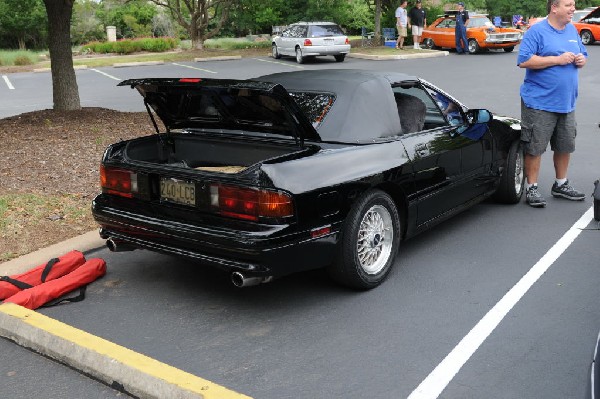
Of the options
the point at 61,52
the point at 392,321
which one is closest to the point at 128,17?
the point at 61,52

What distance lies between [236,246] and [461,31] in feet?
85.5

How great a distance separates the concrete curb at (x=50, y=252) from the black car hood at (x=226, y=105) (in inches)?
49.6

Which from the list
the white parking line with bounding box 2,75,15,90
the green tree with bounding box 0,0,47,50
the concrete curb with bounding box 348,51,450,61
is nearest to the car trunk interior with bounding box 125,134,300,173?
the white parking line with bounding box 2,75,15,90

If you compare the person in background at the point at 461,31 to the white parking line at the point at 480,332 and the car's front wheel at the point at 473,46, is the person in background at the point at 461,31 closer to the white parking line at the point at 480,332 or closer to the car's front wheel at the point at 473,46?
the car's front wheel at the point at 473,46

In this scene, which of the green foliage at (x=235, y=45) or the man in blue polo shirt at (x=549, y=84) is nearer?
the man in blue polo shirt at (x=549, y=84)

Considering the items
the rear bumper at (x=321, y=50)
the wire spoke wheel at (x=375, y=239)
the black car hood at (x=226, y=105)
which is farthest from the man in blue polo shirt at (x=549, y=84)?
the rear bumper at (x=321, y=50)

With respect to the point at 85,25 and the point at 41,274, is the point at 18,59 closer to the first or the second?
the point at 85,25

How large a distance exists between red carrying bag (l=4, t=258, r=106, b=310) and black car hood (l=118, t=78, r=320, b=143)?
1.20 meters

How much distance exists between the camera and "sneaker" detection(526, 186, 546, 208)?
684 centimetres

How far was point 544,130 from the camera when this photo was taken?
6668 millimetres

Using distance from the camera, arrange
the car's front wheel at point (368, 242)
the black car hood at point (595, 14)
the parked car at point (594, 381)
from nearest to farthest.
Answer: the parked car at point (594, 381), the car's front wheel at point (368, 242), the black car hood at point (595, 14)

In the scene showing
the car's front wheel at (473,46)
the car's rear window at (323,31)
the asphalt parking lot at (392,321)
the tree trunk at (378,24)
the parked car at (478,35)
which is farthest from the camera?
the tree trunk at (378,24)

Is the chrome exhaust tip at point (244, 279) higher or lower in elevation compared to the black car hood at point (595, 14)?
lower

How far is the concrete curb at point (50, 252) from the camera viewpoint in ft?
17.4
